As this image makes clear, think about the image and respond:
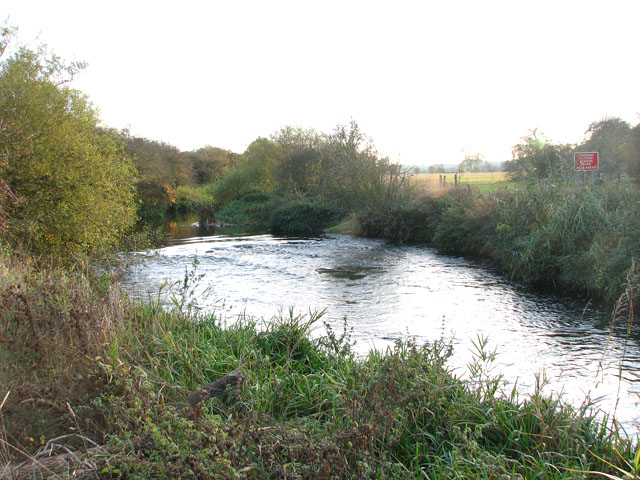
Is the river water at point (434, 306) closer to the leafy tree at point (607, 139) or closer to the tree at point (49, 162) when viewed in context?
the tree at point (49, 162)

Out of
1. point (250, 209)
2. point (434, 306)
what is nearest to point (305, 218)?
point (250, 209)

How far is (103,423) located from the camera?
12.8 feet

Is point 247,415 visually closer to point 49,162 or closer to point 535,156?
point 49,162

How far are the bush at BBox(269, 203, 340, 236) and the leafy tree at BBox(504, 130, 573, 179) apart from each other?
12.5m

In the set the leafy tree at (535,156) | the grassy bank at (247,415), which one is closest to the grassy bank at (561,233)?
the leafy tree at (535,156)

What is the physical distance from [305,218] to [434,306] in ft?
73.0

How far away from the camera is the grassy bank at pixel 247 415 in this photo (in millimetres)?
3031

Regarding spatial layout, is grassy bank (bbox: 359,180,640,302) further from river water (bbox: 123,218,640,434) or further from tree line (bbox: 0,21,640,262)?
tree line (bbox: 0,21,640,262)

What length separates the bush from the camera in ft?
111

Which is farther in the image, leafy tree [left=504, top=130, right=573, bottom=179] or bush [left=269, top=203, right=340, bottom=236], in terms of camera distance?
bush [left=269, top=203, right=340, bottom=236]

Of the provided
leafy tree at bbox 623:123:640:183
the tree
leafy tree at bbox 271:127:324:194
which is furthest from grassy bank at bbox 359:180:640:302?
leafy tree at bbox 271:127:324:194

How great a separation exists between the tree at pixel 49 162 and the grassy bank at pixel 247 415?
598 centimetres

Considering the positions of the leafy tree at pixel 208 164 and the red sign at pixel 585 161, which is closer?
the red sign at pixel 585 161

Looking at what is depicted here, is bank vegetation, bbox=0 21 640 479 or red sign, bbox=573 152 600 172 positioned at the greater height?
red sign, bbox=573 152 600 172
